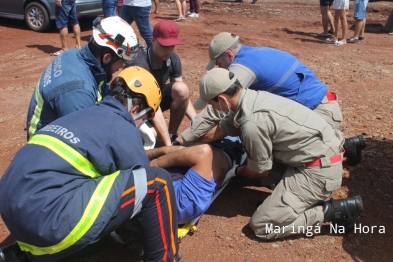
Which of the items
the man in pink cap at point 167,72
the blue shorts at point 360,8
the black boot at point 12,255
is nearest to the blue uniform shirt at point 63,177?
the black boot at point 12,255

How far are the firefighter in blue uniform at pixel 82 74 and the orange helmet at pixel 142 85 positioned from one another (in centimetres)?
34

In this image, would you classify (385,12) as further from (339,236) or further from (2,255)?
(2,255)

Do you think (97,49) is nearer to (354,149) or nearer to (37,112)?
(37,112)

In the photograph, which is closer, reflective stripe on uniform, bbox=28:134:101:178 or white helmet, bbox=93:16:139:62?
reflective stripe on uniform, bbox=28:134:101:178

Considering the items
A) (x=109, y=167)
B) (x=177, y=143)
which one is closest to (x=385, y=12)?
(x=177, y=143)

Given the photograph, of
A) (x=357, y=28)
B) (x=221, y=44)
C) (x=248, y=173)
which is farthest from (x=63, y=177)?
(x=357, y=28)

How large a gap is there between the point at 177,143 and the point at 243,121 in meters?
1.35

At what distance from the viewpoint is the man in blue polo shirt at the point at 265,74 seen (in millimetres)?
4270

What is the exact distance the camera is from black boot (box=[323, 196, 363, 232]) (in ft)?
11.9

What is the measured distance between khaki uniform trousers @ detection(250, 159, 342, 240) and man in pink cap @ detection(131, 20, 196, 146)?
1.45 meters

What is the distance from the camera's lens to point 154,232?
284cm

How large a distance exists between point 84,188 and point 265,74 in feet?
7.47

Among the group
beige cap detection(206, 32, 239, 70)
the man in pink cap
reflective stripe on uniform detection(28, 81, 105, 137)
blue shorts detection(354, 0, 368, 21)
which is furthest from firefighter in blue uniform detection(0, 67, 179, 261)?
blue shorts detection(354, 0, 368, 21)

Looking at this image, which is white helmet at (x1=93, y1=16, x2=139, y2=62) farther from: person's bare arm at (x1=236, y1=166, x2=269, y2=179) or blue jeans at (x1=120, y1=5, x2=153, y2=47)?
blue jeans at (x1=120, y1=5, x2=153, y2=47)
